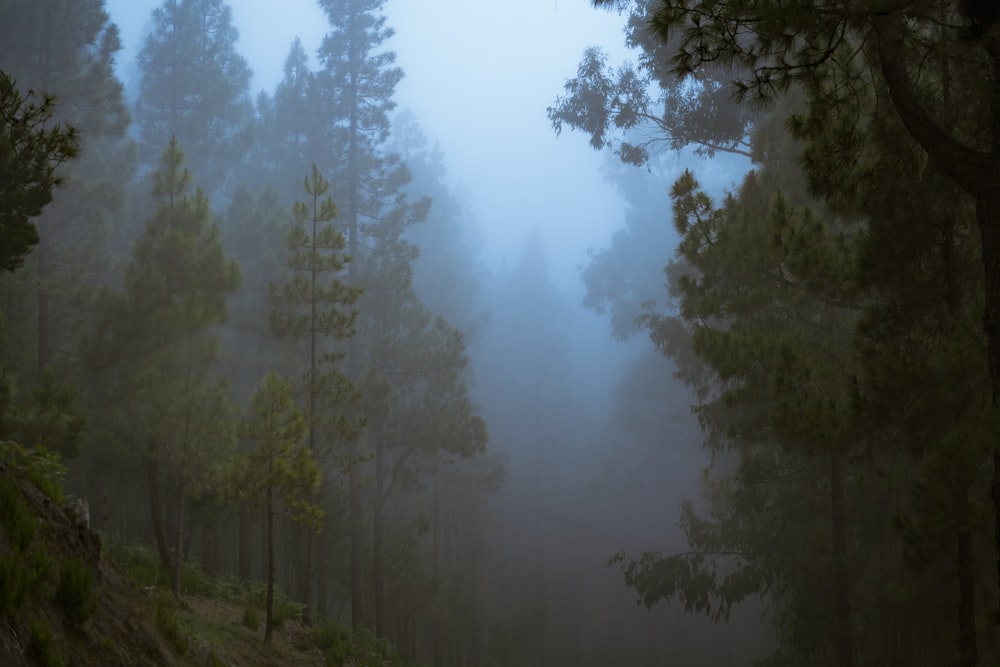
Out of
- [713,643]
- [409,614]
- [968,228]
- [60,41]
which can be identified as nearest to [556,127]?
[968,228]

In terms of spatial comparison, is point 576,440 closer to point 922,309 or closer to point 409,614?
point 409,614

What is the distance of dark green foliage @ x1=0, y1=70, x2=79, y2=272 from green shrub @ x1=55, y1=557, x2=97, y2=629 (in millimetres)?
3645

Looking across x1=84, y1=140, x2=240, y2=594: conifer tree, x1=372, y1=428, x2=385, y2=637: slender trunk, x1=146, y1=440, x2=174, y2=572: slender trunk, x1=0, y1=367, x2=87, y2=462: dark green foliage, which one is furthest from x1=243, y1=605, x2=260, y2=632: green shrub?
x1=372, y1=428, x2=385, y2=637: slender trunk

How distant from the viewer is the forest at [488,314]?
677 cm

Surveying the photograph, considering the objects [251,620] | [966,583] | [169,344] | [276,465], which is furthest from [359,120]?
[966,583]

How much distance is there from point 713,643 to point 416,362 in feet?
77.9

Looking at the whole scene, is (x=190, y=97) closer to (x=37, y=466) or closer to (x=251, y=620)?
(x=251, y=620)

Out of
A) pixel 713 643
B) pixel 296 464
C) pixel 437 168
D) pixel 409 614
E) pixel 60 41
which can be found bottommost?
pixel 713 643

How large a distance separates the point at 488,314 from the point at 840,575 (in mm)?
28296

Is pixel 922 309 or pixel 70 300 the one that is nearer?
pixel 922 309

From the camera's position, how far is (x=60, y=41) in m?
20.8

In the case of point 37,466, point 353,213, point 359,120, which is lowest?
point 37,466

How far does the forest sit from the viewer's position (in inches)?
267

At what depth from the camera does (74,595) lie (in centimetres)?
606
